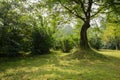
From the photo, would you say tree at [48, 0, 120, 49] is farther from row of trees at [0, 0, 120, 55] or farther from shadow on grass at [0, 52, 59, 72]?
shadow on grass at [0, 52, 59, 72]

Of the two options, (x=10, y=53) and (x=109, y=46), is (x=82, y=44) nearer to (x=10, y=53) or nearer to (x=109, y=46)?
(x=10, y=53)

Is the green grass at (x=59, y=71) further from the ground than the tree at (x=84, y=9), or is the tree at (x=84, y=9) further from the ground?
the tree at (x=84, y=9)

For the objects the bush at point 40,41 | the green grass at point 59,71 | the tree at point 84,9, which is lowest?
the green grass at point 59,71

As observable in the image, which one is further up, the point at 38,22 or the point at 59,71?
the point at 38,22

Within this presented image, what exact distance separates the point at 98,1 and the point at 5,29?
8916 mm

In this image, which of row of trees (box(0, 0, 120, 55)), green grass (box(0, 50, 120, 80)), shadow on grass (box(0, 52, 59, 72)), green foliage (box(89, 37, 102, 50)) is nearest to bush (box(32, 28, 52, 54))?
row of trees (box(0, 0, 120, 55))

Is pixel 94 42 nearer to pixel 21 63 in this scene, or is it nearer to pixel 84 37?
pixel 84 37

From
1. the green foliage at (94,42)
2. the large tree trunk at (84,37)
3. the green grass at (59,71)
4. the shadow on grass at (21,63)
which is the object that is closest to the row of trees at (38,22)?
the large tree trunk at (84,37)

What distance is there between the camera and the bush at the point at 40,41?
19.3 m

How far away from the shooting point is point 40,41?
20.0 metres

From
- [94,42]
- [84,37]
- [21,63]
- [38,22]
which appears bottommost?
[21,63]

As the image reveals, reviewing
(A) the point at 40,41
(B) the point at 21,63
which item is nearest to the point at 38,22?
(A) the point at 40,41

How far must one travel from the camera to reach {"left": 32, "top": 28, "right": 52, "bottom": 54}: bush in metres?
19.3

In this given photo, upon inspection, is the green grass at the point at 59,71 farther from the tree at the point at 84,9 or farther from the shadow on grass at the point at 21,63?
the tree at the point at 84,9
